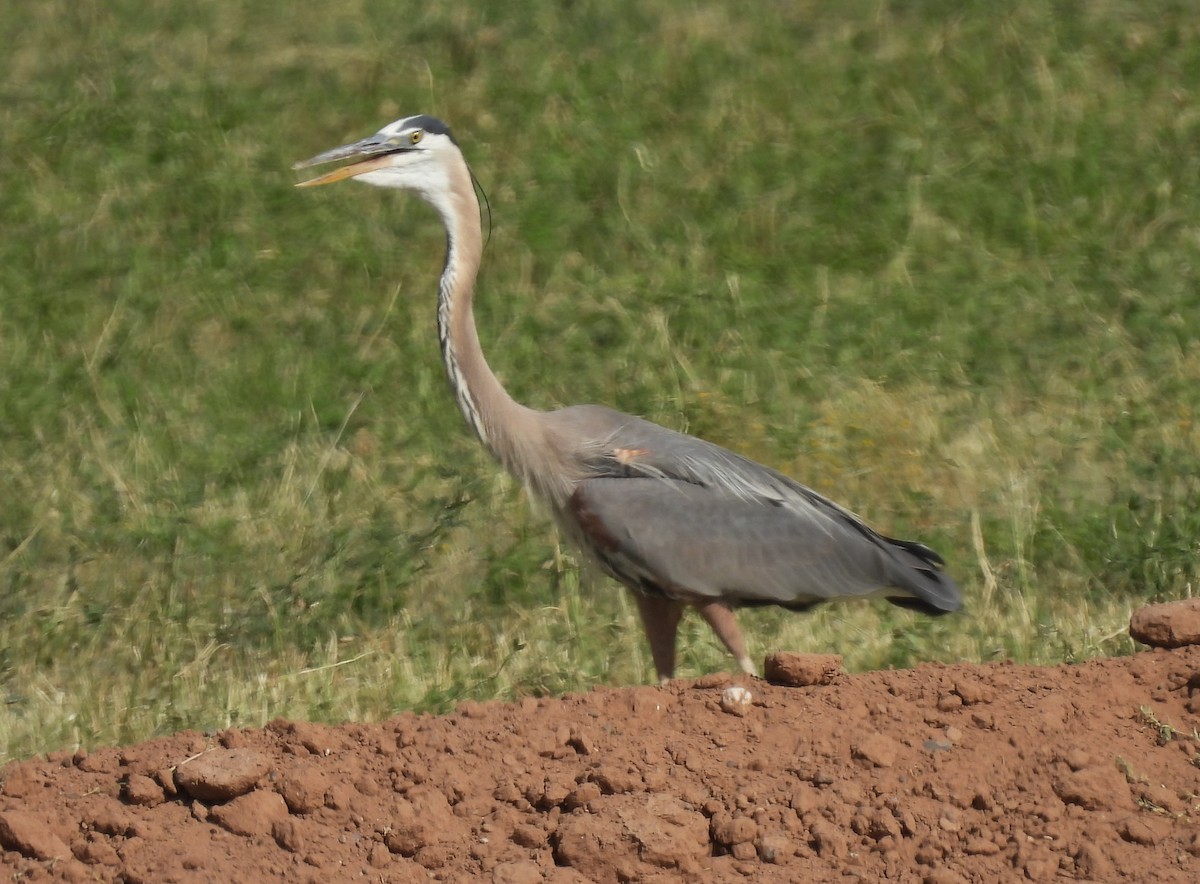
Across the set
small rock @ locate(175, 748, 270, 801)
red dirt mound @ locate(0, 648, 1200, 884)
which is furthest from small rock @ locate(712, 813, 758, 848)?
small rock @ locate(175, 748, 270, 801)

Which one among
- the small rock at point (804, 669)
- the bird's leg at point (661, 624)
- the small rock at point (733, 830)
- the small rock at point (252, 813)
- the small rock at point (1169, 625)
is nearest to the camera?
the small rock at point (733, 830)

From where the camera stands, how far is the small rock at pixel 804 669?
484cm

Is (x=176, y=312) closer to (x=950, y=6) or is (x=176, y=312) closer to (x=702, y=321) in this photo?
(x=702, y=321)

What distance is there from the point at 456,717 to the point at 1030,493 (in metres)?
3.58

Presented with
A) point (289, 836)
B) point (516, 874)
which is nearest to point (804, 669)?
point (516, 874)

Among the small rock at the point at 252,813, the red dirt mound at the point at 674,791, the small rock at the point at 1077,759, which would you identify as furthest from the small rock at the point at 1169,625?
the small rock at the point at 252,813

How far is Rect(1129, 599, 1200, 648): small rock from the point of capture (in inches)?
197

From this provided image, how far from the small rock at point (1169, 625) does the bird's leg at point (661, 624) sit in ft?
5.15

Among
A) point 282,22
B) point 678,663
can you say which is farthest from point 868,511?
point 282,22

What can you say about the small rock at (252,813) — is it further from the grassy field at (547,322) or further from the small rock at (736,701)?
the grassy field at (547,322)

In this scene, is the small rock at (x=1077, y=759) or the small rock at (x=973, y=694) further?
the small rock at (x=973, y=694)

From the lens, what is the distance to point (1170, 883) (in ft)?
12.6

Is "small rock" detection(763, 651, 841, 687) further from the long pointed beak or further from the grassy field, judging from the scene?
the long pointed beak

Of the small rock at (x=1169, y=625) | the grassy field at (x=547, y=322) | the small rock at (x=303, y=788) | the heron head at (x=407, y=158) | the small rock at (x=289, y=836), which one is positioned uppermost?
the heron head at (x=407, y=158)
